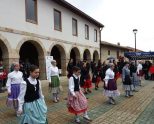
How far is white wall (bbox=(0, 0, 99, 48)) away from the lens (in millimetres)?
14836

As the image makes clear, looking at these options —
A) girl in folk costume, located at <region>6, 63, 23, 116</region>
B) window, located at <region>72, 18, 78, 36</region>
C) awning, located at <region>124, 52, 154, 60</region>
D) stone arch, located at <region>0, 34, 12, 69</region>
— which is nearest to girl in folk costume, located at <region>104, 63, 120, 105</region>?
girl in folk costume, located at <region>6, 63, 23, 116</region>

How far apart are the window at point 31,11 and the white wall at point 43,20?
1.22 feet

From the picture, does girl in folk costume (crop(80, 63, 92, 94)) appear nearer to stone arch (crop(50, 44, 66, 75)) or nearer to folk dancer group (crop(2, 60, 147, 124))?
folk dancer group (crop(2, 60, 147, 124))

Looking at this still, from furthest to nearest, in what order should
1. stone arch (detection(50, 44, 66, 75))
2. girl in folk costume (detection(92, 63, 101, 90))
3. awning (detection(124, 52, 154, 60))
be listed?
awning (detection(124, 52, 154, 60))
stone arch (detection(50, 44, 66, 75))
girl in folk costume (detection(92, 63, 101, 90))

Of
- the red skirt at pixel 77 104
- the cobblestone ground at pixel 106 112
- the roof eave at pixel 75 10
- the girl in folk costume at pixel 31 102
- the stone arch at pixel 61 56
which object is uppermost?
the roof eave at pixel 75 10

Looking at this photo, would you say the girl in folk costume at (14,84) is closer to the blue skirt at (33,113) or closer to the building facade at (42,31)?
the blue skirt at (33,113)

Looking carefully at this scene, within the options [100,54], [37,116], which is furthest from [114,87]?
[100,54]

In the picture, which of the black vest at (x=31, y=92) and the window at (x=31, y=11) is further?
the window at (x=31, y=11)

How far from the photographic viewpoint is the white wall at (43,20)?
14.8 m

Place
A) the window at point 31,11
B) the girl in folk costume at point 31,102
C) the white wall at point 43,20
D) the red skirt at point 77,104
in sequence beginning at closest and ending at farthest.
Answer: the girl in folk costume at point 31,102 < the red skirt at point 77,104 < the white wall at point 43,20 < the window at point 31,11

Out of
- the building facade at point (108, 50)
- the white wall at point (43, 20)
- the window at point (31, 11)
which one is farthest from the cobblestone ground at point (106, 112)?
the building facade at point (108, 50)

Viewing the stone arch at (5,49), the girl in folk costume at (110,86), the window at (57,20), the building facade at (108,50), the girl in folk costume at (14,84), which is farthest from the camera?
the building facade at (108,50)

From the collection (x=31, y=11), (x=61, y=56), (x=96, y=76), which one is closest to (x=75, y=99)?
(x=96, y=76)

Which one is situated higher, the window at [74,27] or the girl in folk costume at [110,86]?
the window at [74,27]
